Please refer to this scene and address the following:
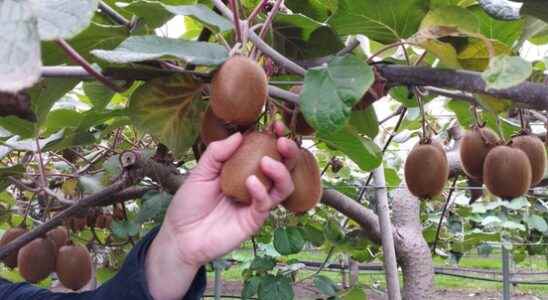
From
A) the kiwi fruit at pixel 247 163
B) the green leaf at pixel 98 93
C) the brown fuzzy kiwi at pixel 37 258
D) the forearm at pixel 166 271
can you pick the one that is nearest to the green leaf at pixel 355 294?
the brown fuzzy kiwi at pixel 37 258

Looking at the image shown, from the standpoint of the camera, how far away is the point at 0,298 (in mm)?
1251

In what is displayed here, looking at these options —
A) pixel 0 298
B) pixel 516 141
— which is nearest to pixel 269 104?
pixel 516 141

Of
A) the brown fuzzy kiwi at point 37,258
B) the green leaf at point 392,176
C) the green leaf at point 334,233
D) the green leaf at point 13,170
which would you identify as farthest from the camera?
the green leaf at point 334,233

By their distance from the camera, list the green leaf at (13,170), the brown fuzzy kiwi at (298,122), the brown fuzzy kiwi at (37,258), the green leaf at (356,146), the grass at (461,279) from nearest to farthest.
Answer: the brown fuzzy kiwi at (298,122)
the green leaf at (356,146)
the green leaf at (13,170)
the brown fuzzy kiwi at (37,258)
the grass at (461,279)

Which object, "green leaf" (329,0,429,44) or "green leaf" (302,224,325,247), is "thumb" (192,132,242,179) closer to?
"green leaf" (329,0,429,44)

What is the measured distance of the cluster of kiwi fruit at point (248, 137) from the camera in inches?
23.2

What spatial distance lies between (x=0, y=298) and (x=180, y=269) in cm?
52

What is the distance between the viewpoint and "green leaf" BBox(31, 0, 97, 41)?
42 cm

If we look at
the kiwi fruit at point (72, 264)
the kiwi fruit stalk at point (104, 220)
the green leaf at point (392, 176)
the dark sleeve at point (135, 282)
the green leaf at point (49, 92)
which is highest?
the green leaf at point (49, 92)

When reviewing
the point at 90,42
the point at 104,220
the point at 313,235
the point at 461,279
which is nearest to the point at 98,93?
the point at 90,42

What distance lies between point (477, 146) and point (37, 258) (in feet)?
3.45

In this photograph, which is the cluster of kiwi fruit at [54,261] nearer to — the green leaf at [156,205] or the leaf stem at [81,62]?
the green leaf at [156,205]

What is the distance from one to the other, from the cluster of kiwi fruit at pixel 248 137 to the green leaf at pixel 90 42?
0.19 m

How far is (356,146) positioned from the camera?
901 millimetres
